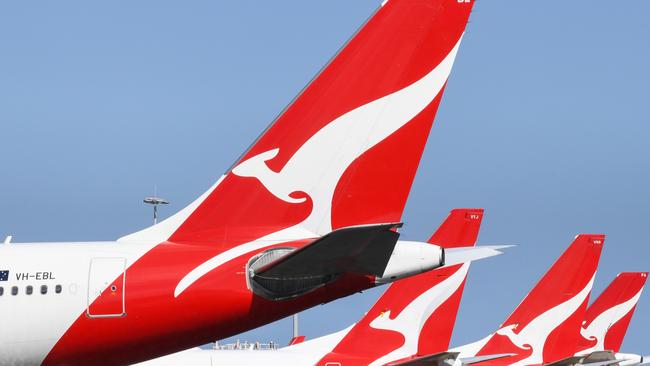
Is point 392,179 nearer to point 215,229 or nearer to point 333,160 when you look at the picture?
point 333,160

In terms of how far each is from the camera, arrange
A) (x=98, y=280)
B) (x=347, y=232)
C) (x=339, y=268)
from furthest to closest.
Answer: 1. (x=98, y=280)
2. (x=339, y=268)
3. (x=347, y=232)

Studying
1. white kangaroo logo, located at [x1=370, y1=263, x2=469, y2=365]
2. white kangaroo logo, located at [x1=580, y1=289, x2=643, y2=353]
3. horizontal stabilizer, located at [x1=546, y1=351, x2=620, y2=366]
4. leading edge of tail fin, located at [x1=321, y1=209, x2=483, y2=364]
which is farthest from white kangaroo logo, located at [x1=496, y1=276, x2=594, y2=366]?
white kangaroo logo, located at [x1=370, y1=263, x2=469, y2=365]

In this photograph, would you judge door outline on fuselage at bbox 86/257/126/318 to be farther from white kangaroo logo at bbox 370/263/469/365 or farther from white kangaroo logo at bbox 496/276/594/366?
white kangaroo logo at bbox 496/276/594/366

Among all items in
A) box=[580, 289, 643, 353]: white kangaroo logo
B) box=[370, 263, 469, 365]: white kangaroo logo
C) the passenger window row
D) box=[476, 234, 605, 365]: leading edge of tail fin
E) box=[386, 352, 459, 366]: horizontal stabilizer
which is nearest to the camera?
the passenger window row

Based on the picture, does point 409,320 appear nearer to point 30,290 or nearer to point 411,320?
point 411,320

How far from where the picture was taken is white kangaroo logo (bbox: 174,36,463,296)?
15.8 metres

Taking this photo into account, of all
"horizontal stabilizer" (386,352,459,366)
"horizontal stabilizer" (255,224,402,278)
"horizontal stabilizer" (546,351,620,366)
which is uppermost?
"horizontal stabilizer" (255,224,402,278)

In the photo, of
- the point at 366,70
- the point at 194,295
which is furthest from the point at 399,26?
the point at 194,295

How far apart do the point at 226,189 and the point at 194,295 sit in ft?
6.53

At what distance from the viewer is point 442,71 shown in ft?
52.0

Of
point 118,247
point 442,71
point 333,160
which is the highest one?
point 442,71

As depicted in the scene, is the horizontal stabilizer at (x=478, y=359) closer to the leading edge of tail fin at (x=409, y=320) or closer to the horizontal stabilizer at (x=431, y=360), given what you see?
the leading edge of tail fin at (x=409, y=320)

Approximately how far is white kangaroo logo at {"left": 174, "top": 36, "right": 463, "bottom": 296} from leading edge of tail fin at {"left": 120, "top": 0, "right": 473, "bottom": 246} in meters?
0.01

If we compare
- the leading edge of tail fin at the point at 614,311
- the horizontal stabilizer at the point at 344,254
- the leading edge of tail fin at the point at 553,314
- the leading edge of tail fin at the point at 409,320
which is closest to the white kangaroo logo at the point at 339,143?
the horizontal stabilizer at the point at 344,254
